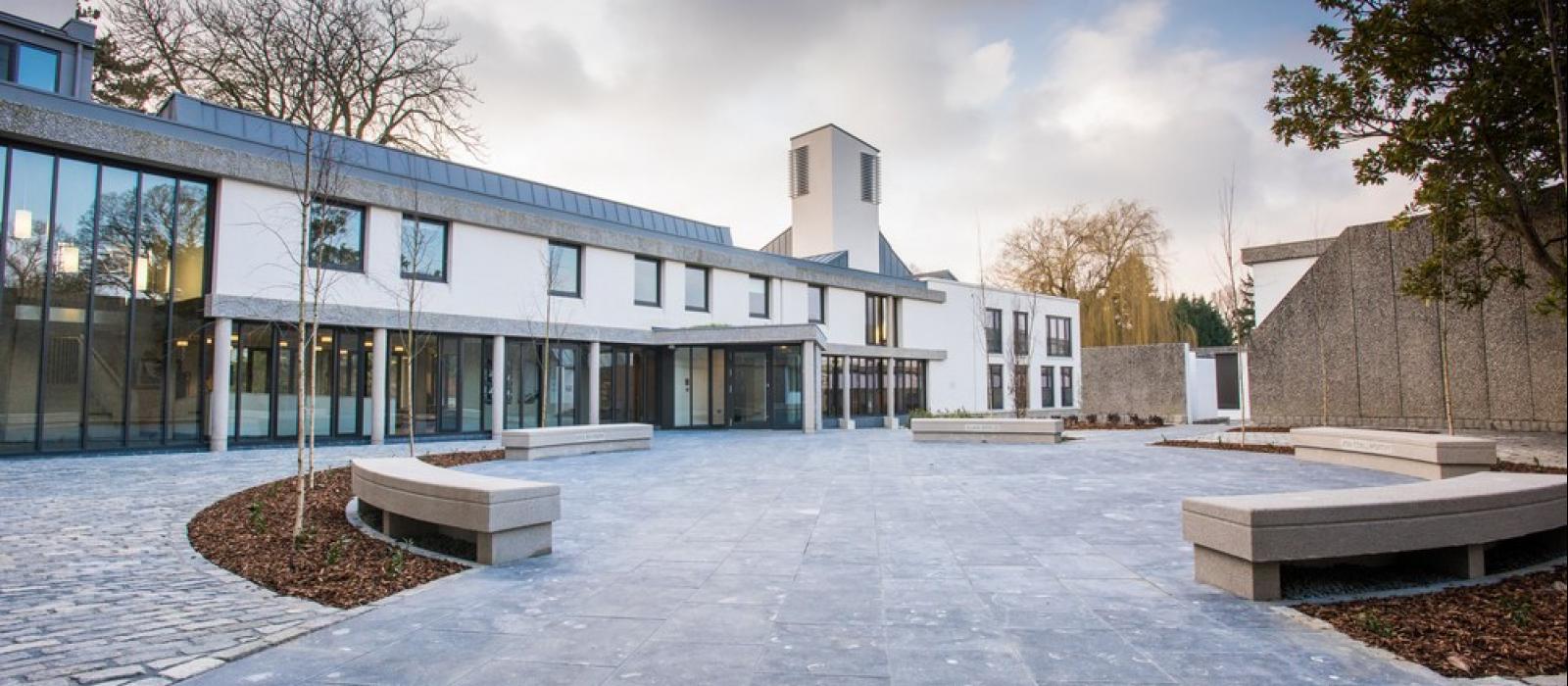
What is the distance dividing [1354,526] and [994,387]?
2990cm

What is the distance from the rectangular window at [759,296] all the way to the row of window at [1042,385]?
12187 mm

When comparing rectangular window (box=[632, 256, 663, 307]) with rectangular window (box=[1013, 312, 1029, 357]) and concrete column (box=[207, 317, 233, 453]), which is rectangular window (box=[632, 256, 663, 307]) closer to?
concrete column (box=[207, 317, 233, 453])

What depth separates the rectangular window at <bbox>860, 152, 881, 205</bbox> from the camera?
3244cm

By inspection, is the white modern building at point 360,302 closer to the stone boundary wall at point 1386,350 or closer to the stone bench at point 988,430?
the stone bench at point 988,430

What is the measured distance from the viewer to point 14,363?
40.3 feet

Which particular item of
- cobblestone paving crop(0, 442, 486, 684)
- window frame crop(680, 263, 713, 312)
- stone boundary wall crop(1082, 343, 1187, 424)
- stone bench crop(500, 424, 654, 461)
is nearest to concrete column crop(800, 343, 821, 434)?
window frame crop(680, 263, 713, 312)

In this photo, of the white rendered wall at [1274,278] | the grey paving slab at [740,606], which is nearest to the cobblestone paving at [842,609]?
the grey paving slab at [740,606]

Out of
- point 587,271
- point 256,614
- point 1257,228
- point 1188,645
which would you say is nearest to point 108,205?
point 587,271

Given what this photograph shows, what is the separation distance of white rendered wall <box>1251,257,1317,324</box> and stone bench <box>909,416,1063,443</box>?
612 centimetres

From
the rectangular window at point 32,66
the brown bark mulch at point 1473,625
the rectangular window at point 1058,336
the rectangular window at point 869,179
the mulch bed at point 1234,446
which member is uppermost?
the rectangular window at point 869,179

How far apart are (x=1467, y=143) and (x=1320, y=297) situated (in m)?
7.51

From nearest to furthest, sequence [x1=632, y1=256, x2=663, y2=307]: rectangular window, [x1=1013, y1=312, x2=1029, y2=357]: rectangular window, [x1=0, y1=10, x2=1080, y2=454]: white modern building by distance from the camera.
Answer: [x1=0, y1=10, x2=1080, y2=454]: white modern building, [x1=632, y1=256, x2=663, y2=307]: rectangular window, [x1=1013, y1=312, x2=1029, y2=357]: rectangular window

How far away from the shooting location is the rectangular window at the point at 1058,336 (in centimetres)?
3625

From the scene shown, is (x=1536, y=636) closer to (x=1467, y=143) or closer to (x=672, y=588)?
(x=672, y=588)
